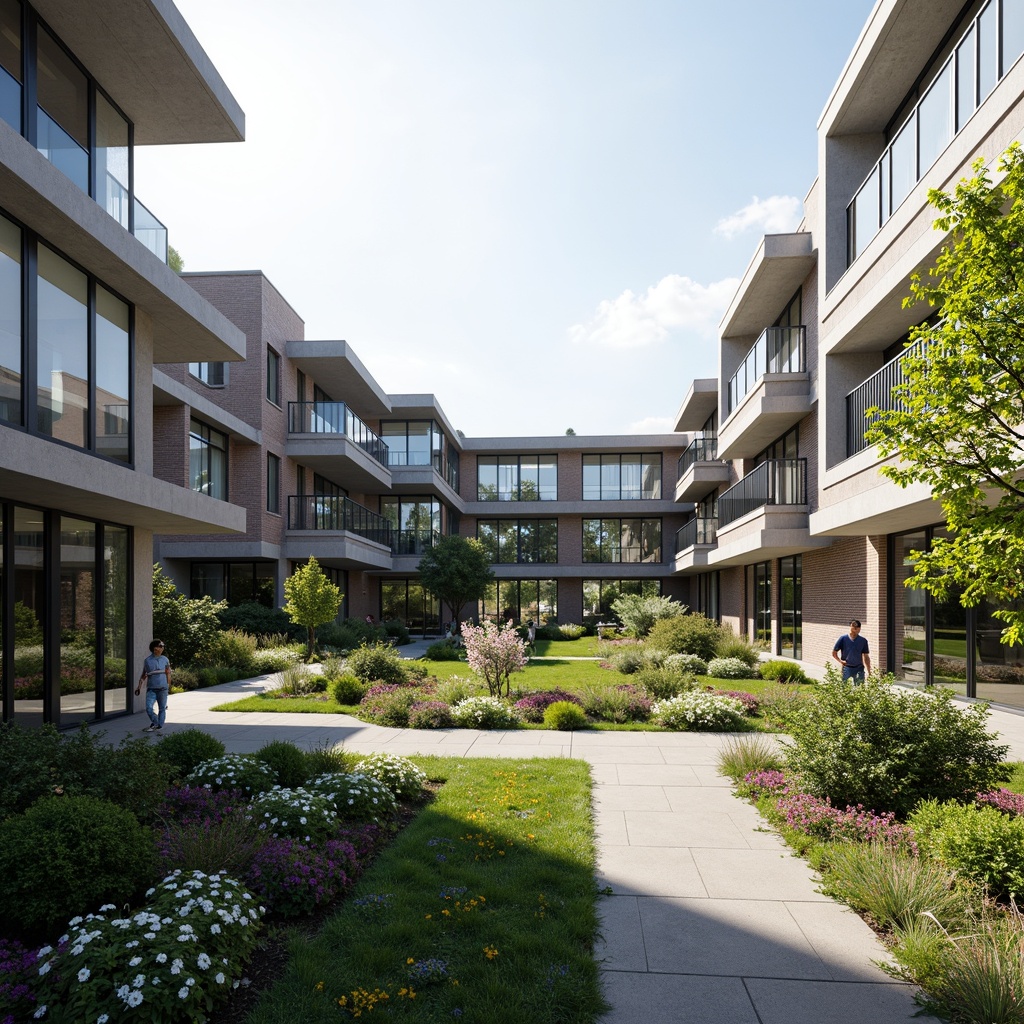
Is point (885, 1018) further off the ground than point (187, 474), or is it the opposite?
point (187, 474)

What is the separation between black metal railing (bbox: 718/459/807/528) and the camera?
70.0ft

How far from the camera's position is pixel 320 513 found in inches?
1128

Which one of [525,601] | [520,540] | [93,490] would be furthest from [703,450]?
[93,490]

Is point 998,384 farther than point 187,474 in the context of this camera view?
No

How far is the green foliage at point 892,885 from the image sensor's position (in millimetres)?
4941

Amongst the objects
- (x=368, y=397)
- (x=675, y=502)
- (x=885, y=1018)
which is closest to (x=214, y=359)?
(x=885, y=1018)

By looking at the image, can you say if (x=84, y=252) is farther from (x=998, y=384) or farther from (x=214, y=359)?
(x=998, y=384)

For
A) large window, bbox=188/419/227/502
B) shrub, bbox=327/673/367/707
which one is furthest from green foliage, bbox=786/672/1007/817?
large window, bbox=188/419/227/502

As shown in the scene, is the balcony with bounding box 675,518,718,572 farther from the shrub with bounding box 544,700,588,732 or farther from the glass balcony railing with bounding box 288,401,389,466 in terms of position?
the shrub with bounding box 544,700,588,732

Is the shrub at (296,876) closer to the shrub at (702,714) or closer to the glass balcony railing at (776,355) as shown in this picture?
the shrub at (702,714)

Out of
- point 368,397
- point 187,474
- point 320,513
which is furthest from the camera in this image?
point 368,397

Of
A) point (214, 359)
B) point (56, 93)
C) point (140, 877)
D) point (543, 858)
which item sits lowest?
point (543, 858)

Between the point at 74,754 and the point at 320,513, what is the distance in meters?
22.8

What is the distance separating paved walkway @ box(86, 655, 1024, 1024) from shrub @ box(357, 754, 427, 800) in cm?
202
